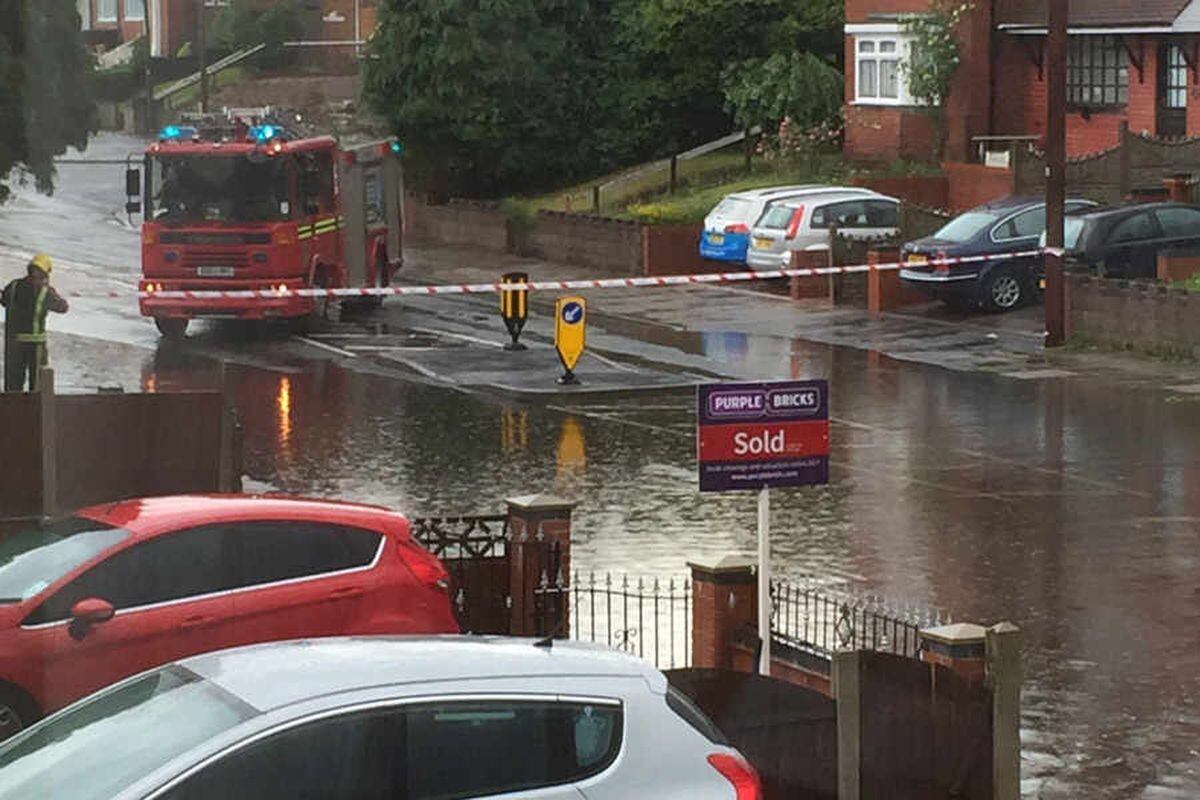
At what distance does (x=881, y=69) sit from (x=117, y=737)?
1563 inches

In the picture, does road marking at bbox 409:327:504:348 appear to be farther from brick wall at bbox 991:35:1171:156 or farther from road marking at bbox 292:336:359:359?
brick wall at bbox 991:35:1171:156

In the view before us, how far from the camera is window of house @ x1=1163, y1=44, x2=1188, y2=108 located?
43691 mm

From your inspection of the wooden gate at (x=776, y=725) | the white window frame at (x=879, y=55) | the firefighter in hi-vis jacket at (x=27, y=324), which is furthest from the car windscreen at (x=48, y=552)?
the white window frame at (x=879, y=55)

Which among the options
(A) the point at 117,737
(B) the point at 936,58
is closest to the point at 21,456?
(A) the point at 117,737

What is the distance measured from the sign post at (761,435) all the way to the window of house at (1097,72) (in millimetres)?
32738

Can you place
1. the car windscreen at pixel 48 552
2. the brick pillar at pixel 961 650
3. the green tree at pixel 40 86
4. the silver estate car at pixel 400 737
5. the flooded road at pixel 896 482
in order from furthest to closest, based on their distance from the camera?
the green tree at pixel 40 86
the flooded road at pixel 896 482
the car windscreen at pixel 48 552
the brick pillar at pixel 961 650
the silver estate car at pixel 400 737

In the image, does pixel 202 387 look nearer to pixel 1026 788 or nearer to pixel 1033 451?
pixel 1033 451

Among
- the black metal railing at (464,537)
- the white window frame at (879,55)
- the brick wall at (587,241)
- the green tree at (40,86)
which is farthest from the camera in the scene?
the white window frame at (879,55)

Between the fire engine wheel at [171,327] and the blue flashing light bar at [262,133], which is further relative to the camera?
the fire engine wheel at [171,327]

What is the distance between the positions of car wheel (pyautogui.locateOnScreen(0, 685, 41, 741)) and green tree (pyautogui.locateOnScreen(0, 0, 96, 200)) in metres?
13.3

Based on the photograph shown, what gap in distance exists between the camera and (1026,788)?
12.6 m

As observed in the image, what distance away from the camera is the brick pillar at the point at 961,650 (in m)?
11.8

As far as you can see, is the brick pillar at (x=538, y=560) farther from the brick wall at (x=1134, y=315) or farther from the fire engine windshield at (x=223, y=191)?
the fire engine windshield at (x=223, y=191)

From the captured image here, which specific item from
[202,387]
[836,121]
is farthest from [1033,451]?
[836,121]
